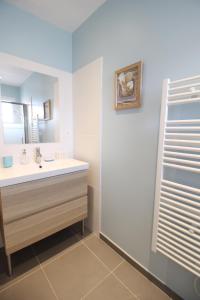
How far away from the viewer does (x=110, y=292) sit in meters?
1.19

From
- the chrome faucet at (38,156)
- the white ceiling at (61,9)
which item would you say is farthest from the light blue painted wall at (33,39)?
the chrome faucet at (38,156)

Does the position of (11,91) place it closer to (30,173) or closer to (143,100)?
(30,173)

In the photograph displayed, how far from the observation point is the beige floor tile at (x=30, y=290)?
1.13 metres

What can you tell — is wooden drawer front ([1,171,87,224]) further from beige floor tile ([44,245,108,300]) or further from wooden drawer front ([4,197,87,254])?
beige floor tile ([44,245,108,300])

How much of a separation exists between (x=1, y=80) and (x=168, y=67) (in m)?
1.50

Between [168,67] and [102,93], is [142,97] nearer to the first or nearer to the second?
[168,67]

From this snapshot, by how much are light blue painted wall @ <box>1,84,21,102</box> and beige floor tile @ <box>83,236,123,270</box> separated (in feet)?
5.69

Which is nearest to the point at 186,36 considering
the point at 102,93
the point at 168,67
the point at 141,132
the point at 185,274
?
the point at 168,67

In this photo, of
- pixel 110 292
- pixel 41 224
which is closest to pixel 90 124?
pixel 41 224

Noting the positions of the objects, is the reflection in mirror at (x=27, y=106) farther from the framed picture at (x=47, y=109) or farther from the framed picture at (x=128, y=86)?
the framed picture at (x=128, y=86)

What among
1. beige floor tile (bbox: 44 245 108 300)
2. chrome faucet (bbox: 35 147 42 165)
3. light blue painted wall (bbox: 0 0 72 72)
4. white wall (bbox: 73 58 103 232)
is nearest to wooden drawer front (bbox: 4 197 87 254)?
white wall (bbox: 73 58 103 232)

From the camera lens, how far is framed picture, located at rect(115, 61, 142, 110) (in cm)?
120

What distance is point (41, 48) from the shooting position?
1.62 metres

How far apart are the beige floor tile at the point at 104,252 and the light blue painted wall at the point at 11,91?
5.69ft
